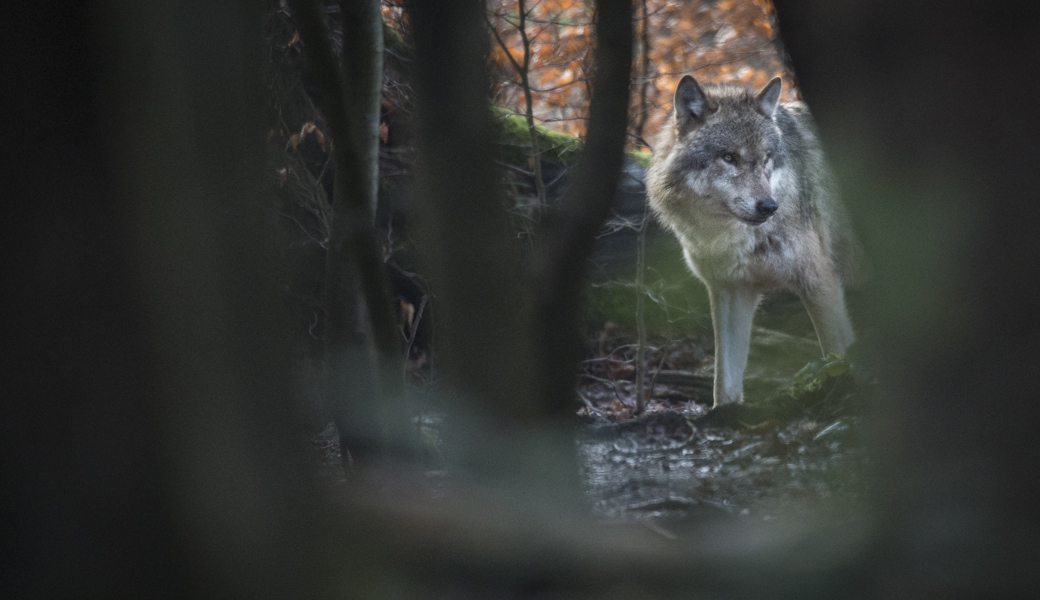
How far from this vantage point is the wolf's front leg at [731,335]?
556cm

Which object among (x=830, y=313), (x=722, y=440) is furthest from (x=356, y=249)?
(x=830, y=313)

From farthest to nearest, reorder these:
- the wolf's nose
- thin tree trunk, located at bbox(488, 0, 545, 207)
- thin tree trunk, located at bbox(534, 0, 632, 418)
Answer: the wolf's nose
thin tree trunk, located at bbox(488, 0, 545, 207)
thin tree trunk, located at bbox(534, 0, 632, 418)

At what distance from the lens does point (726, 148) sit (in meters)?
5.44

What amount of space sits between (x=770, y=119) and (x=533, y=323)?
4336 mm

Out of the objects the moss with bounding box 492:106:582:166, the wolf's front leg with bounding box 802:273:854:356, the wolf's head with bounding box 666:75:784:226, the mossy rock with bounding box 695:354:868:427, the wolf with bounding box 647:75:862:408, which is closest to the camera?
the mossy rock with bounding box 695:354:868:427

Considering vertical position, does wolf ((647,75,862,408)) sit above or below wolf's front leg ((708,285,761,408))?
above

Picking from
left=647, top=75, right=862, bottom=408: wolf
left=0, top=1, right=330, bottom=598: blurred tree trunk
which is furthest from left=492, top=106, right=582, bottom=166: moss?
left=0, top=1, right=330, bottom=598: blurred tree trunk

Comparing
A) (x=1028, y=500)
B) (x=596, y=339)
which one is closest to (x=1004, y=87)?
(x=1028, y=500)

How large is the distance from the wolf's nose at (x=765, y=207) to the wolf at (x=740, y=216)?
4.2 inches

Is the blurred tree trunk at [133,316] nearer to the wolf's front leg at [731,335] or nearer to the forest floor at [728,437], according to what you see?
the forest floor at [728,437]

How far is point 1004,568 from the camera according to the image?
2.91 feet

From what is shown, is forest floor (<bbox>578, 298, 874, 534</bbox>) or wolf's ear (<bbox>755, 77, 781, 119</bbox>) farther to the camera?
wolf's ear (<bbox>755, 77, 781, 119</bbox>)

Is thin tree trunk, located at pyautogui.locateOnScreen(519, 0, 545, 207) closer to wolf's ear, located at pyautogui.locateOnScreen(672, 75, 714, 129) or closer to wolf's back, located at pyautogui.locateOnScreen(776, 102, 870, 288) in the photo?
wolf's ear, located at pyautogui.locateOnScreen(672, 75, 714, 129)

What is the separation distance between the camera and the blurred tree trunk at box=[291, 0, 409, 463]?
8.23 ft
